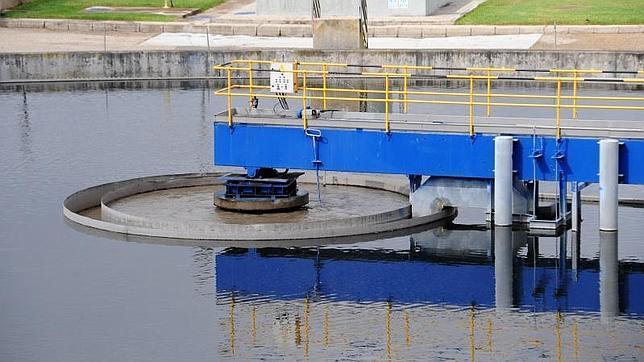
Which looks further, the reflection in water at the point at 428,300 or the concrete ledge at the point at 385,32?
the concrete ledge at the point at 385,32

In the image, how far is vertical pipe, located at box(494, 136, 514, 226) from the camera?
2250cm

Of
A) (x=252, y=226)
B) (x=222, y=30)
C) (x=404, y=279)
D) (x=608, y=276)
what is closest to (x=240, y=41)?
(x=222, y=30)

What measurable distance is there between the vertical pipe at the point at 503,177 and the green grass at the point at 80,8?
26.4 metres

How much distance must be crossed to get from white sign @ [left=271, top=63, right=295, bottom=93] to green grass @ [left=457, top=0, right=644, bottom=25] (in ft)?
73.3

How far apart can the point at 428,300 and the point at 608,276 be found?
250 cm

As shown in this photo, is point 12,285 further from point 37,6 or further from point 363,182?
point 37,6

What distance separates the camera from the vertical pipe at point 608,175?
22062 mm

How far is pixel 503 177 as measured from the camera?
2266 centimetres

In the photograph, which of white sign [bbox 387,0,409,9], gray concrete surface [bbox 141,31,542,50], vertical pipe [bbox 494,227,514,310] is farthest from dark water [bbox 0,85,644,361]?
white sign [bbox 387,0,409,9]

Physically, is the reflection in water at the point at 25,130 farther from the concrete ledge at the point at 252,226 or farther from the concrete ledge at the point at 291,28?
the concrete ledge at the point at 291,28

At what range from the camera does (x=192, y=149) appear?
31391 mm

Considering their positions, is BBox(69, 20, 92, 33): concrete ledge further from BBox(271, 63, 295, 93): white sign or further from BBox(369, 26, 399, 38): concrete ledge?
BBox(271, 63, 295, 93): white sign

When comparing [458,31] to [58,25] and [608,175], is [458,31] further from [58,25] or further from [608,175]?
[608,175]

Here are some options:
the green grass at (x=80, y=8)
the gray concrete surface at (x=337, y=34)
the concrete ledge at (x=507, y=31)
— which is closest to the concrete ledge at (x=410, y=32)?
the concrete ledge at (x=507, y=31)
